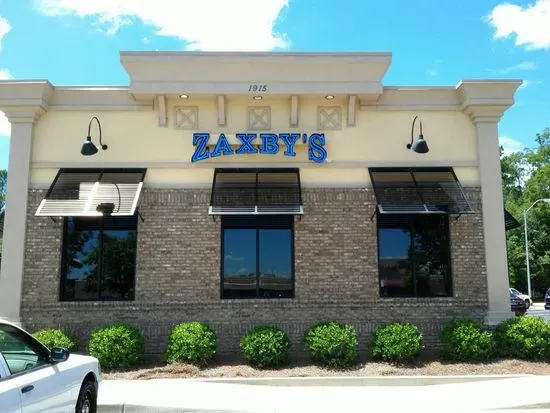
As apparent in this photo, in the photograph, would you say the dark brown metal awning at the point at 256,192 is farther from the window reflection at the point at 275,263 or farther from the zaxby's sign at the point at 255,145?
the window reflection at the point at 275,263

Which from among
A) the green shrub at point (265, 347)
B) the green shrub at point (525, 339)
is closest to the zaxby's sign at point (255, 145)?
the green shrub at point (265, 347)

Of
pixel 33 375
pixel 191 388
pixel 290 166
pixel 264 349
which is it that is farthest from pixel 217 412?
pixel 290 166

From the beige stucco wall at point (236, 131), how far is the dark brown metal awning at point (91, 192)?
0.28 meters

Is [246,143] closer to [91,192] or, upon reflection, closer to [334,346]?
[91,192]

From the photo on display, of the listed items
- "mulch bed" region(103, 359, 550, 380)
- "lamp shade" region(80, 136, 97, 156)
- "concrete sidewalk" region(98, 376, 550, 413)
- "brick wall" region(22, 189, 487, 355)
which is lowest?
"concrete sidewalk" region(98, 376, 550, 413)

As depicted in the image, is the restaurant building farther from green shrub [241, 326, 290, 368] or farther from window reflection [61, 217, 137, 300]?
green shrub [241, 326, 290, 368]

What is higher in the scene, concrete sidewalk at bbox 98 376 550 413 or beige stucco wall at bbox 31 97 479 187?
beige stucco wall at bbox 31 97 479 187

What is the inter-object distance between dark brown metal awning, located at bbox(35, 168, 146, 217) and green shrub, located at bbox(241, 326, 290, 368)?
368 cm

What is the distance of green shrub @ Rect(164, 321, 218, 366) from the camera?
10.8 m

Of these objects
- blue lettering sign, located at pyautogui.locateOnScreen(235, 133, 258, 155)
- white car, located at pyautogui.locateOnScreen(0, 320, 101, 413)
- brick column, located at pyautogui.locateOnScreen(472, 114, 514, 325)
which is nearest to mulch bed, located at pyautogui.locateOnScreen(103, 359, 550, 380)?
brick column, located at pyautogui.locateOnScreen(472, 114, 514, 325)

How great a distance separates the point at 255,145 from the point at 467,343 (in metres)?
6.41

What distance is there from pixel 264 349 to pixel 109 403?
11.2ft

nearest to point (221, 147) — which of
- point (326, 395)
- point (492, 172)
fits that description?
point (326, 395)

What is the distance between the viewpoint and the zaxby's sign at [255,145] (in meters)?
12.3
